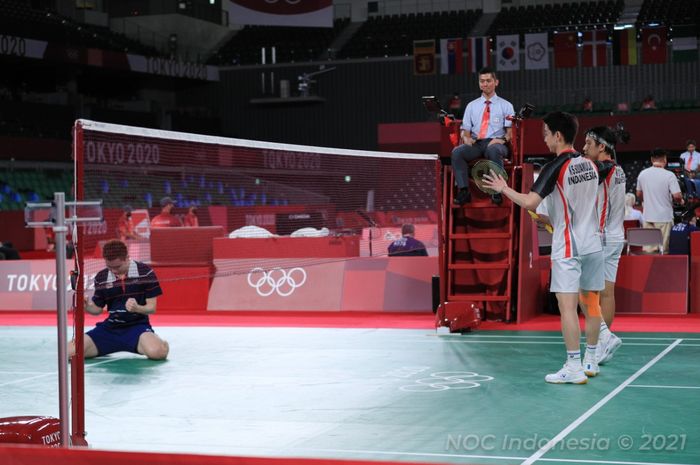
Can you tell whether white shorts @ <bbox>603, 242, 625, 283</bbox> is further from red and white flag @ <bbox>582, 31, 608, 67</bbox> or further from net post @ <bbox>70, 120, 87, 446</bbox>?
red and white flag @ <bbox>582, 31, 608, 67</bbox>

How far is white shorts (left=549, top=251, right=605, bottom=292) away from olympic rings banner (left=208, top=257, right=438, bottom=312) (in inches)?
250

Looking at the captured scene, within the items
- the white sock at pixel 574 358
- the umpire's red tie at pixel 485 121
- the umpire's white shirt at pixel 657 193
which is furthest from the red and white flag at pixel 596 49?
the white sock at pixel 574 358

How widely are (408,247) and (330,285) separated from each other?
4.83ft

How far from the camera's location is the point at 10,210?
30594 millimetres

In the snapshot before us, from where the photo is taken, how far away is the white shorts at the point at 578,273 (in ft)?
26.9

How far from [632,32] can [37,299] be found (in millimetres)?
26515

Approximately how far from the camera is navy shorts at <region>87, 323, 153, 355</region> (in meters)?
10.4

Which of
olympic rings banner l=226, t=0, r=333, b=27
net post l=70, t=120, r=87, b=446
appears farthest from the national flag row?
net post l=70, t=120, r=87, b=446

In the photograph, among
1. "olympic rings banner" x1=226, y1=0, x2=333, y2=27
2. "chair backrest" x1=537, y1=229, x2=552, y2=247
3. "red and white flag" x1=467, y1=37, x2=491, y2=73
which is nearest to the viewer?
"chair backrest" x1=537, y1=229, x2=552, y2=247

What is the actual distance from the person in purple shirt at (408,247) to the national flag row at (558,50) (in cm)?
2191

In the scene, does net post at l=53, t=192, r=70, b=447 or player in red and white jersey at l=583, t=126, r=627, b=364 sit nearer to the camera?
net post at l=53, t=192, r=70, b=447

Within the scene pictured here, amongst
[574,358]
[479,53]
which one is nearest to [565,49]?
[479,53]
